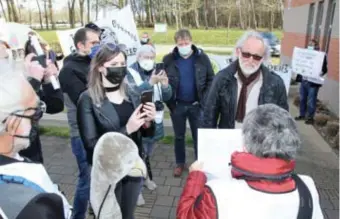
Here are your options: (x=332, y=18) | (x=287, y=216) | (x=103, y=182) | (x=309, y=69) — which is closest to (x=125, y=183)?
(x=103, y=182)

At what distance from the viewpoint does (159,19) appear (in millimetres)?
38781

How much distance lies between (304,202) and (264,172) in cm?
23

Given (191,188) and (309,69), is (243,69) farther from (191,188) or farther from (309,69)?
(309,69)

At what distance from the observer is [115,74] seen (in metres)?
2.44

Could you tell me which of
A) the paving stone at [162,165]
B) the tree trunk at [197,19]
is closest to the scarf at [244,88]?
the paving stone at [162,165]

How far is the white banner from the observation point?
489 centimetres

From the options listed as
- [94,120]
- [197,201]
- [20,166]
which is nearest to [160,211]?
[94,120]

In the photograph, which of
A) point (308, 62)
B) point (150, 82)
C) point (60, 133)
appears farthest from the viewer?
point (308, 62)

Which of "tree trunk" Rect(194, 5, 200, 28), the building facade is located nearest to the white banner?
the building facade

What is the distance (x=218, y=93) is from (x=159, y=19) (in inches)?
1485

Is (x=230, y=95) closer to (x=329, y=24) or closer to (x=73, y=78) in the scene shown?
(x=73, y=78)

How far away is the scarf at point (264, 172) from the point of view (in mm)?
1343

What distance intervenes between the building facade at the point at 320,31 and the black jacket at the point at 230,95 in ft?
18.5

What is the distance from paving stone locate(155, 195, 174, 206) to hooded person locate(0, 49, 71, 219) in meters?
2.36
